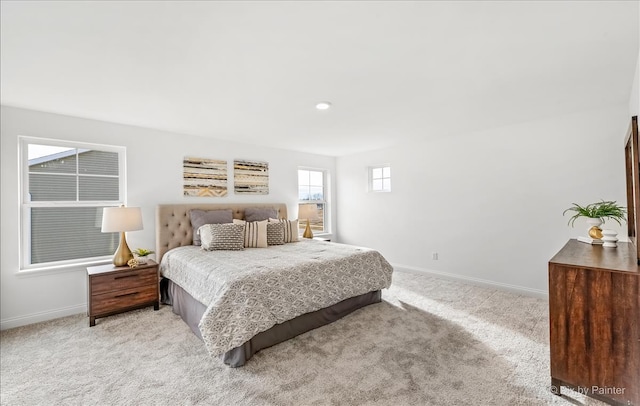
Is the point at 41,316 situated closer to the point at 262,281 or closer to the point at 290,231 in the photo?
the point at 262,281

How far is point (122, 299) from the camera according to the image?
9.64ft

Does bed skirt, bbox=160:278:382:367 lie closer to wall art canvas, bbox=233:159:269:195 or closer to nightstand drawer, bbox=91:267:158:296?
nightstand drawer, bbox=91:267:158:296

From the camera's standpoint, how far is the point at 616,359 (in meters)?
1.57

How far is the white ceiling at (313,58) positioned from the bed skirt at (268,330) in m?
1.94

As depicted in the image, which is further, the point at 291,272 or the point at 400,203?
the point at 400,203

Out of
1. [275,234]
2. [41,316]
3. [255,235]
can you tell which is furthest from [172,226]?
[41,316]

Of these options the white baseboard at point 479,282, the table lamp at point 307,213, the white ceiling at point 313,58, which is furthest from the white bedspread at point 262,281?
the white ceiling at point 313,58

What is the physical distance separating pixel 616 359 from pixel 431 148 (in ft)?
10.9

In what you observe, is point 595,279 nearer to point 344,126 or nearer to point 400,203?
point 344,126

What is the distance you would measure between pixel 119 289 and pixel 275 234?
1.81m

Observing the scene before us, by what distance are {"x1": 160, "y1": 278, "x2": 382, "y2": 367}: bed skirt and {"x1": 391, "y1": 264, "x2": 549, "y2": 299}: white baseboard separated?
1472 millimetres

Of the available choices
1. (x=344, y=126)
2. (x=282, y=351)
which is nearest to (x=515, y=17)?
(x=344, y=126)

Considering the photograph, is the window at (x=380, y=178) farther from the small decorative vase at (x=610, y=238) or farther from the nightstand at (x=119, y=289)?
the nightstand at (x=119, y=289)

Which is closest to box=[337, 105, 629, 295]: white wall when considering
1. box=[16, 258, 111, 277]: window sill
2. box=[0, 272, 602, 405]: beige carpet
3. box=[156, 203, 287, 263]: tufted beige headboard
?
box=[0, 272, 602, 405]: beige carpet
